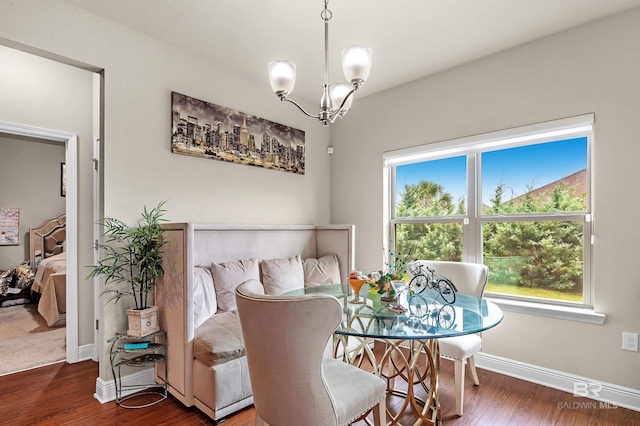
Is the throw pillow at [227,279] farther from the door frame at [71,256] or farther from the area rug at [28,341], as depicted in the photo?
the area rug at [28,341]

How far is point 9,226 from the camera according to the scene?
18.1 ft

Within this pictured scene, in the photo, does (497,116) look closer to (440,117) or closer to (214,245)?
(440,117)

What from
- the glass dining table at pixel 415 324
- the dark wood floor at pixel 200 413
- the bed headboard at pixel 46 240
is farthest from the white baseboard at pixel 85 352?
the bed headboard at pixel 46 240

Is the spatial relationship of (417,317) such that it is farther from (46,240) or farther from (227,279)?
(46,240)

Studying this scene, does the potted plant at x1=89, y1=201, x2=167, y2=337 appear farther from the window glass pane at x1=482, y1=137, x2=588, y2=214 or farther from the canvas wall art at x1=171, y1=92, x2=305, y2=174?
the window glass pane at x1=482, y1=137, x2=588, y2=214

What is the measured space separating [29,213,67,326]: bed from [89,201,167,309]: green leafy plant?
195cm

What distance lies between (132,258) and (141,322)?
51 cm

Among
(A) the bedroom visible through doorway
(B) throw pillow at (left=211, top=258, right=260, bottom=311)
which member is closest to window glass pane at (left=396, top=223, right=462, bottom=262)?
(B) throw pillow at (left=211, top=258, right=260, bottom=311)

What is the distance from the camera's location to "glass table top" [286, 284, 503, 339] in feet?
4.98

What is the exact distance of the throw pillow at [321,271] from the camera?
3280 millimetres

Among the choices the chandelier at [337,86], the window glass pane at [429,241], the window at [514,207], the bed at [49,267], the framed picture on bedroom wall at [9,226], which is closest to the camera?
the chandelier at [337,86]

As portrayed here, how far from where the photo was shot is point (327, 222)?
13.5ft

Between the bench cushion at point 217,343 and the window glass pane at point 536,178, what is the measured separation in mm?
2434

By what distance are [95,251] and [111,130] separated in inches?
50.5
